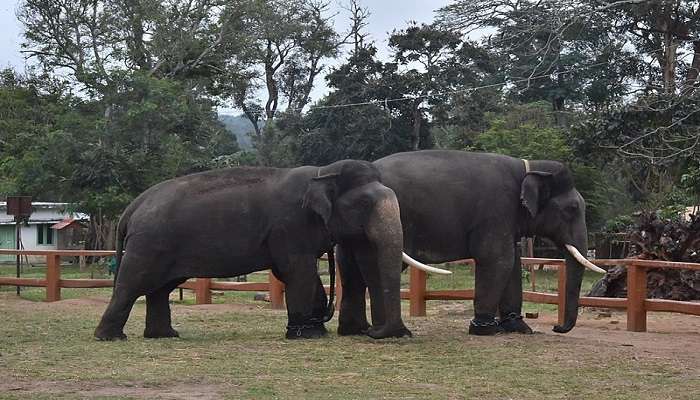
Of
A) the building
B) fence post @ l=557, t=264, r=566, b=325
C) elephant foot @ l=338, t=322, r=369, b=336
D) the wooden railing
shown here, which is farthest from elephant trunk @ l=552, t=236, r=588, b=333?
the building

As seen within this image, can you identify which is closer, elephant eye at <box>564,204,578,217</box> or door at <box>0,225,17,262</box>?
elephant eye at <box>564,204,578,217</box>

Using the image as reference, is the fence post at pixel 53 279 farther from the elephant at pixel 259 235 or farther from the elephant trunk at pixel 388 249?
the elephant trunk at pixel 388 249

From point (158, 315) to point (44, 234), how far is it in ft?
121

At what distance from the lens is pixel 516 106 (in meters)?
42.2

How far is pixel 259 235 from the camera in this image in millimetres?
11688

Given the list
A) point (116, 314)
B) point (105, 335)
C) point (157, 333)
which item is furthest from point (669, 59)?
point (105, 335)

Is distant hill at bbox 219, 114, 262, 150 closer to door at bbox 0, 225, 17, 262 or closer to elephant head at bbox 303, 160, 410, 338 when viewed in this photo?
door at bbox 0, 225, 17, 262

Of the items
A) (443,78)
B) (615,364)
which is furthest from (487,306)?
(443,78)

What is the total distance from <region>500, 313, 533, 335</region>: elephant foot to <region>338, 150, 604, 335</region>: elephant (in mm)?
13

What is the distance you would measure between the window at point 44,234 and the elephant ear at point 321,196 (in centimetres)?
3707

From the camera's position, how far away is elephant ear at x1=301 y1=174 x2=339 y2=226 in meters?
11.4

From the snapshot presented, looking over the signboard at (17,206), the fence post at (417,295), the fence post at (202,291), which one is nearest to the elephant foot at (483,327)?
the fence post at (417,295)

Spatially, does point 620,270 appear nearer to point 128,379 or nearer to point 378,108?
point 128,379

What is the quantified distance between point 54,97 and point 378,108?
13067 mm
